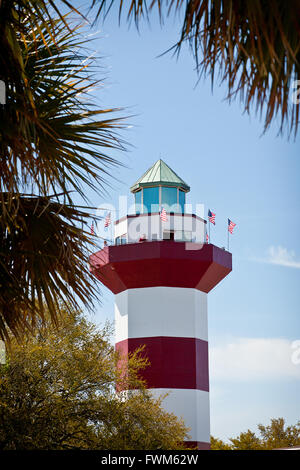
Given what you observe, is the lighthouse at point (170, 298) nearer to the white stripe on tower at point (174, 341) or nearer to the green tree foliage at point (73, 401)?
the white stripe on tower at point (174, 341)

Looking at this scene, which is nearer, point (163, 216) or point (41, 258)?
point (41, 258)

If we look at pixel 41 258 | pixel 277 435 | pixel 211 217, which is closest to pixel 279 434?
pixel 277 435

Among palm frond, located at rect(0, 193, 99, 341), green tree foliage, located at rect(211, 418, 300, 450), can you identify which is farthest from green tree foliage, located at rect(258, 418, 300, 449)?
palm frond, located at rect(0, 193, 99, 341)

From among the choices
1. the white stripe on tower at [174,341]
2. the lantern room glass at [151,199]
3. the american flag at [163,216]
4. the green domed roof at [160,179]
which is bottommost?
the white stripe on tower at [174,341]

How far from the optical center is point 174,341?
22.7 meters

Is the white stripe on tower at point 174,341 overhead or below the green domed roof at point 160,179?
below

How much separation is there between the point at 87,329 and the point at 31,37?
409 inches

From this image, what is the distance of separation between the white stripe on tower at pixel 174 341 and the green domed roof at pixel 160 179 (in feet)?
14.3

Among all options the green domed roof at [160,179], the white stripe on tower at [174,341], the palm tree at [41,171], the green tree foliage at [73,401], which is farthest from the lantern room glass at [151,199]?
the palm tree at [41,171]

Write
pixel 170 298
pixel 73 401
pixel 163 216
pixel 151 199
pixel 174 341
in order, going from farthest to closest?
pixel 151 199, pixel 163 216, pixel 170 298, pixel 174 341, pixel 73 401

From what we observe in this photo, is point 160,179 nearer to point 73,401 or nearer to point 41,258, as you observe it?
point 73,401

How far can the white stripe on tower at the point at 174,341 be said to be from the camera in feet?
72.1

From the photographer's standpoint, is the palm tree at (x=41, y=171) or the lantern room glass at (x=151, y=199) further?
the lantern room glass at (x=151, y=199)

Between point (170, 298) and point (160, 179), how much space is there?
16.0 ft
